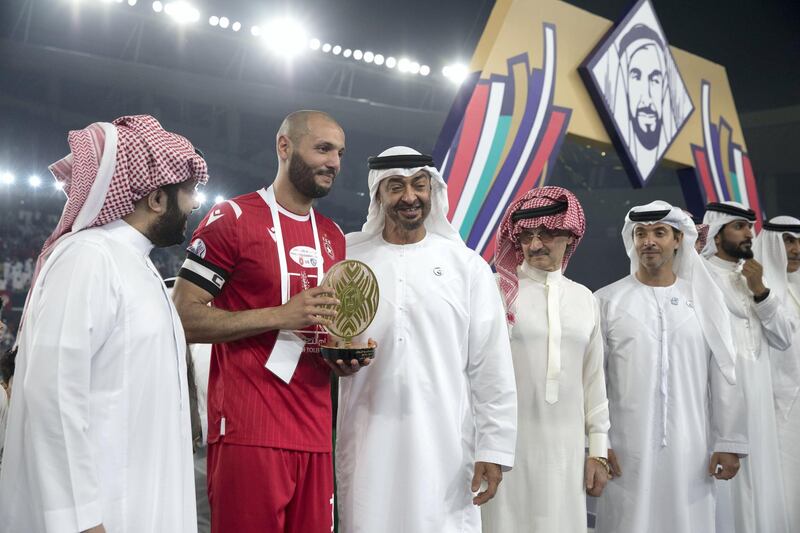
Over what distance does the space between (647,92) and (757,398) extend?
8.58 ft

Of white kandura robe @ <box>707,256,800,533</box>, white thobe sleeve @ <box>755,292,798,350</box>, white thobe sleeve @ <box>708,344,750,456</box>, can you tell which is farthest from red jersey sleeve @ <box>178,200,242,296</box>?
white thobe sleeve @ <box>755,292,798,350</box>

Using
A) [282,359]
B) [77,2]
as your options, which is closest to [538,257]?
[282,359]

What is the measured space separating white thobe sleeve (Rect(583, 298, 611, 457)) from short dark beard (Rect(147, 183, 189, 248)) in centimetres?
182

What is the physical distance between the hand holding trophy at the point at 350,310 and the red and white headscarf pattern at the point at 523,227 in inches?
35.4

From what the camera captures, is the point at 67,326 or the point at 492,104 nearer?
the point at 67,326

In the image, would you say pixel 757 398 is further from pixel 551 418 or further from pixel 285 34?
pixel 285 34

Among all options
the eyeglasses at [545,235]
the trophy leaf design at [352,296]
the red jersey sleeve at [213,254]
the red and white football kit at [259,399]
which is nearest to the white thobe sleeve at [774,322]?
the eyeglasses at [545,235]

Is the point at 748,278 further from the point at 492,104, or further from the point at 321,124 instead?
the point at 321,124

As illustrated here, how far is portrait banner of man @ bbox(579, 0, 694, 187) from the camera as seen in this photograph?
213 inches

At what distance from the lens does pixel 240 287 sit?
2.18 metres

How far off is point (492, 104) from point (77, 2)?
591 cm

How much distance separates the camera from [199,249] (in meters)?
2.12

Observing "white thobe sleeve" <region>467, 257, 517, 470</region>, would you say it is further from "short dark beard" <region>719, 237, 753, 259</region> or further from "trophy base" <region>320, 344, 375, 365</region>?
"short dark beard" <region>719, 237, 753, 259</region>

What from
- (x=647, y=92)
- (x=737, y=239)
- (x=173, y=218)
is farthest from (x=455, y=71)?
(x=173, y=218)
